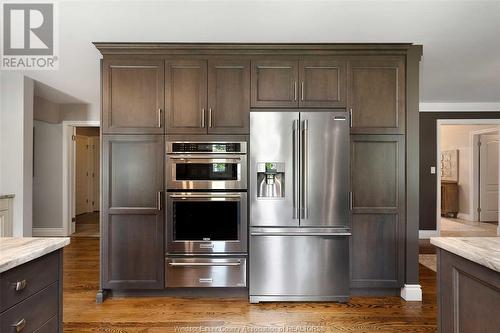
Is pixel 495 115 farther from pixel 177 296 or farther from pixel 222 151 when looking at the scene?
pixel 177 296

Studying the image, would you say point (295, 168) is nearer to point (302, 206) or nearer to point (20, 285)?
point (302, 206)

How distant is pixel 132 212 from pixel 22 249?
1554mm

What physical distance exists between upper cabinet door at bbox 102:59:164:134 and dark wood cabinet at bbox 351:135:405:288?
189cm

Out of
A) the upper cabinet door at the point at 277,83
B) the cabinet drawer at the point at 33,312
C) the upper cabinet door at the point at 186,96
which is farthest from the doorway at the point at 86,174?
the cabinet drawer at the point at 33,312

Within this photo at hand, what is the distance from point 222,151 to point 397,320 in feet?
6.73

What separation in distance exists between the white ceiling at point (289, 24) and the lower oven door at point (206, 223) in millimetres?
1443

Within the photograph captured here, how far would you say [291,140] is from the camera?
2.81 m

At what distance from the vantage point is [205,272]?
2902 millimetres

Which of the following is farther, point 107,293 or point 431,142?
point 431,142

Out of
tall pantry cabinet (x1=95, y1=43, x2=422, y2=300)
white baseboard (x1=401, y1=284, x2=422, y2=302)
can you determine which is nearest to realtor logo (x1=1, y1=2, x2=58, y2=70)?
tall pantry cabinet (x1=95, y1=43, x2=422, y2=300)

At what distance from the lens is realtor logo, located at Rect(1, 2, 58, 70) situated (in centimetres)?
237

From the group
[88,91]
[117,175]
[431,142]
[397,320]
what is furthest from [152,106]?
[431,142]

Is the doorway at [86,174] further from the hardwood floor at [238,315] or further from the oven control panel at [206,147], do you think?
the oven control panel at [206,147]

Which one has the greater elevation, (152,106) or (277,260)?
(152,106)
